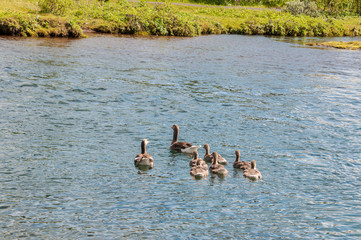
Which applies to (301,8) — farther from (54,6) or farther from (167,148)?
(167,148)

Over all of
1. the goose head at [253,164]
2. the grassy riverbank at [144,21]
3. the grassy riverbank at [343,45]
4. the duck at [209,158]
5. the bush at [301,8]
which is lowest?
the duck at [209,158]

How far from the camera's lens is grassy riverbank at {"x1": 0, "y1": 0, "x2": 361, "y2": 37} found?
162 ft

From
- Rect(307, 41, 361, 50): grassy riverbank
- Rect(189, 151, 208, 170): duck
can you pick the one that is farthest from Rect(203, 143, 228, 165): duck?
Rect(307, 41, 361, 50): grassy riverbank

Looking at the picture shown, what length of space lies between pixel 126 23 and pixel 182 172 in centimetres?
4508

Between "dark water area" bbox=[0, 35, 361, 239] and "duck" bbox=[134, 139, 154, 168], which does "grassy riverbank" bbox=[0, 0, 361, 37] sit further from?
"duck" bbox=[134, 139, 154, 168]

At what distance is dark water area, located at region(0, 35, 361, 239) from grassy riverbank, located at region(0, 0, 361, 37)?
11.8 meters

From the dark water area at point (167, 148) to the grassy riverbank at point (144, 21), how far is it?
11.8 metres

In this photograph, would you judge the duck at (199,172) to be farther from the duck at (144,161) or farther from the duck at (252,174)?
the duck at (144,161)

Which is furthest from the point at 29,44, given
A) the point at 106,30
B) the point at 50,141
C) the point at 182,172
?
the point at 182,172

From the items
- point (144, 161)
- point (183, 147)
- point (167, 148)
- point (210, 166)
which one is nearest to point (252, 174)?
point (210, 166)

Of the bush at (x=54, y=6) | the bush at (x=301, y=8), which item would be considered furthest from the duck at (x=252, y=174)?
the bush at (x=301, y=8)

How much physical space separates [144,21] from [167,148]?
43.1m

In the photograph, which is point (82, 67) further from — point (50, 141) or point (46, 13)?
point (46, 13)

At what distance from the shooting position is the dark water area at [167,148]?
12.2 m
